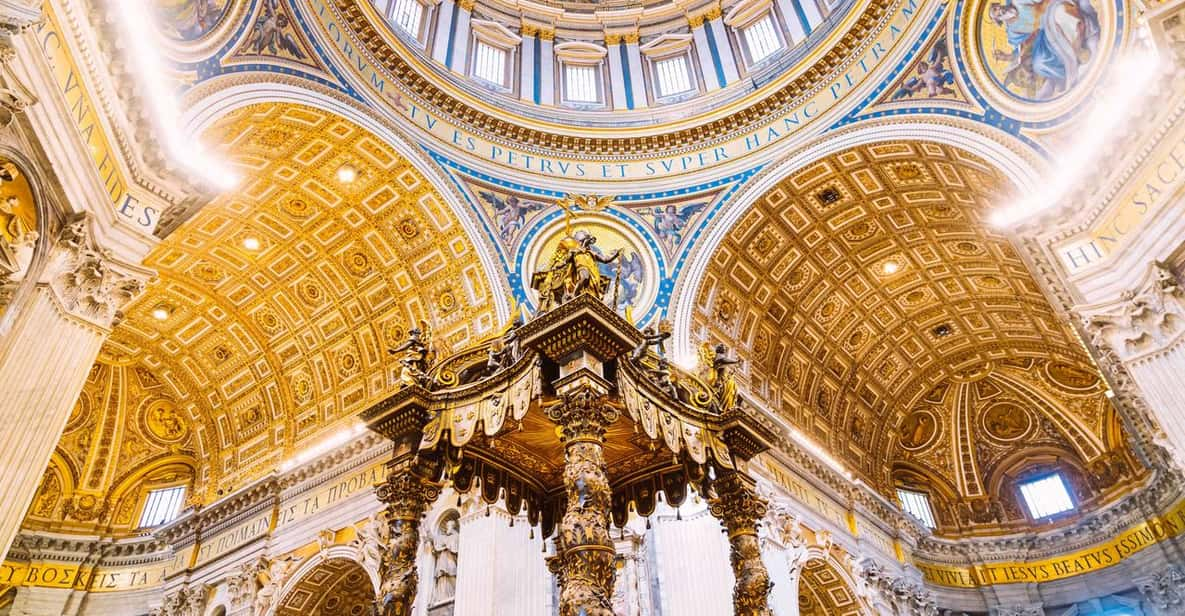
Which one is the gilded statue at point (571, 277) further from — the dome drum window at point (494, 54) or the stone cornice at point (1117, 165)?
the dome drum window at point (494, 54)

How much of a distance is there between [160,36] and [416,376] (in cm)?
560

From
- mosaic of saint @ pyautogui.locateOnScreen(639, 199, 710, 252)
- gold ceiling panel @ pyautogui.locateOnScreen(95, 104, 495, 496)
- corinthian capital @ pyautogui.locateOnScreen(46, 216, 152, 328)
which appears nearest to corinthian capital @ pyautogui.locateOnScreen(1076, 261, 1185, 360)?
mosaic of saint @ pyautogui.locateOnScreen(639, 199, 710, 252)

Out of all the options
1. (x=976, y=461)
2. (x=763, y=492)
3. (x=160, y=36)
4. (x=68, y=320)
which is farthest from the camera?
(x=976, y=461)

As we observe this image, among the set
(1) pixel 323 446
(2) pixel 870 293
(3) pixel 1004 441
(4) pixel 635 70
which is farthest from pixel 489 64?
(3) pixel 1004 441

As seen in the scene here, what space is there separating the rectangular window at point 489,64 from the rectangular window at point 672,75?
3487mm

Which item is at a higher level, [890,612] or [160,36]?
[160,36]

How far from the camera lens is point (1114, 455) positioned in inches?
707

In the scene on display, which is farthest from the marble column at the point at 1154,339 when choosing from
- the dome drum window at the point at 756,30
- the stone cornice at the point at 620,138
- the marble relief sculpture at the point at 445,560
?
the marble relief sculpture at the point at 445,560

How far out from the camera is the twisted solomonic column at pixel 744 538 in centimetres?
655

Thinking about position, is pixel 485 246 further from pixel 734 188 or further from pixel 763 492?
pixel 763 492

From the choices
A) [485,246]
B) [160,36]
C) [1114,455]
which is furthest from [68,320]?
[1114,455]

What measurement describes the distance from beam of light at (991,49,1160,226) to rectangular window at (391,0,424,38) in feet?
37.2

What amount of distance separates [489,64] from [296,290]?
20.9 feet

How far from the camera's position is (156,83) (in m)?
8.92
